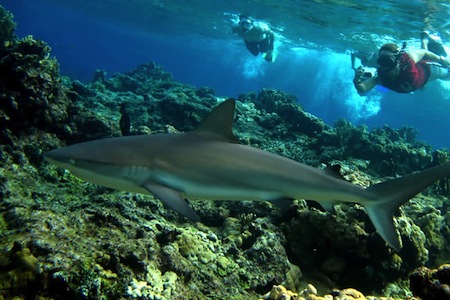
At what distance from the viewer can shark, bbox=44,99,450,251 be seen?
Answer: 3.41m

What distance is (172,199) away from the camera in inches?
128

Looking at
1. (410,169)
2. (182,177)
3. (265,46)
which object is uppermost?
(182,177)

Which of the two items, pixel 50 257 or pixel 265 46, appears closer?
pixel 50 257

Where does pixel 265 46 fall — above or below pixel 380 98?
above

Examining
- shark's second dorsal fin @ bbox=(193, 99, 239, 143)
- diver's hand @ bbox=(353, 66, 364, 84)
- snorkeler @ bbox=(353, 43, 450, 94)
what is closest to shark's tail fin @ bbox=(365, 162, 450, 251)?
shark's second dorsal fin @ bbox=(193, 99, 239, 143)

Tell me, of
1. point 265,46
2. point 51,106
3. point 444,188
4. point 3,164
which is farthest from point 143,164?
point 265,46

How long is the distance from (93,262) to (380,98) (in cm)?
9258

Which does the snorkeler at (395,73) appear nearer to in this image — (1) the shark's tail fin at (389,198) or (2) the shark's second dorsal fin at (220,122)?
(1) the shark's tail fin at (389,198)

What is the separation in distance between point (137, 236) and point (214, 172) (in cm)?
133

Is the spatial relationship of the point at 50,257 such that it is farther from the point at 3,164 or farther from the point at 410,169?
the point at 410,169

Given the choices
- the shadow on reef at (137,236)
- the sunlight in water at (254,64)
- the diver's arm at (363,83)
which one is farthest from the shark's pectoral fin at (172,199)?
the sunlight in water at (254,64)

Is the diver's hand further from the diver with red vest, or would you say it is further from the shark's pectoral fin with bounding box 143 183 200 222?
the shark's pectoral fin with bounding box 143 183 200 222

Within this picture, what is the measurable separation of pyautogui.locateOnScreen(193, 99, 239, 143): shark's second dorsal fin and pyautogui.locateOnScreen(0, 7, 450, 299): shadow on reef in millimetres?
1487

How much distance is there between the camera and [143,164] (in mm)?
3479
